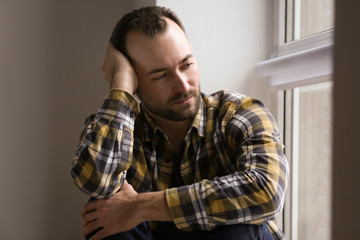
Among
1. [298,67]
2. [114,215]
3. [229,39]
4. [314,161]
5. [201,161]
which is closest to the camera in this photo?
[114,215]

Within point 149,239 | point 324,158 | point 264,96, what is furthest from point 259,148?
point 264,96

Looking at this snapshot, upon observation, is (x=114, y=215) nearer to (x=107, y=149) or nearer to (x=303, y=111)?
(x=107, y=149)

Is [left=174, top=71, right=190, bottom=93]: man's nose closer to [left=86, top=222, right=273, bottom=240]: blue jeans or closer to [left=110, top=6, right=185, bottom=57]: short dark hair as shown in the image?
[left=110, top=6, right=185, bottom=57]: short dark hair

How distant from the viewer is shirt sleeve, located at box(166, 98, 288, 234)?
45.4 inches

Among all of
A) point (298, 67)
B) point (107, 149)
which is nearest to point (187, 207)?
point (107, 149)

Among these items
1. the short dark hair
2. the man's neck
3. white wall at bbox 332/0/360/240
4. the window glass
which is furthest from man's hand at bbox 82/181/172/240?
the window glass

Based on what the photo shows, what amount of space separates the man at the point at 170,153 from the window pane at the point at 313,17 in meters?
0.63

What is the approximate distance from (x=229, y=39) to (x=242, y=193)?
1.10 m

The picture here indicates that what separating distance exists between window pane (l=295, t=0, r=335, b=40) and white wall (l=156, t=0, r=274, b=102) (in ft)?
0.56

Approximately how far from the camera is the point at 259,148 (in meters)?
1.25

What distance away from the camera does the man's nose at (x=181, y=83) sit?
1.42m

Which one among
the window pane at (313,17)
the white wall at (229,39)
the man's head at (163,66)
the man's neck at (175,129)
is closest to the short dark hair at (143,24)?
the man's head at (163,66)

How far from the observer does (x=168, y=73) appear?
4.78 ft

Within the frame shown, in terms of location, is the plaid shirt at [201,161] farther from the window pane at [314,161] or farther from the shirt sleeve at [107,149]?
the window pane at [314,161]
